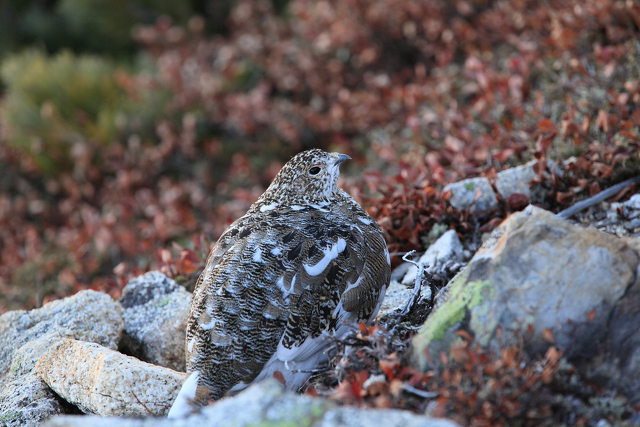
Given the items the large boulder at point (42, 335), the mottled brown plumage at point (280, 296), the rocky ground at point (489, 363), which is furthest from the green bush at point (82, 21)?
the rocky ground at point (489, 363)

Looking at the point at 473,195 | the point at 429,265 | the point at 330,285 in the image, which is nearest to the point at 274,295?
the point at 330,285

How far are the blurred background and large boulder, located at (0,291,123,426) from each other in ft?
2.29

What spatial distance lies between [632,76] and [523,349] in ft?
10.1

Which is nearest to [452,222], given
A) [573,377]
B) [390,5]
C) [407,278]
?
[407,278]

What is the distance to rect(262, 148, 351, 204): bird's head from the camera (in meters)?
3.52

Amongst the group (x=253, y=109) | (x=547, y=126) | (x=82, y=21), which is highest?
(x=82, y=21)

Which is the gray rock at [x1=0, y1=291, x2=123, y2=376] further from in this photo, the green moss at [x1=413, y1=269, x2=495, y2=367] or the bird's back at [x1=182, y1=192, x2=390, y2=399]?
the green moss at [x1=413, y1=269, x2=495, y2=367]

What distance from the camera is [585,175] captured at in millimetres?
3988

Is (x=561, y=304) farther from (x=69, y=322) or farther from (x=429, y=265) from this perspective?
(x=69, y=322)

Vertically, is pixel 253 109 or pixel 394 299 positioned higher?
pixel 253 109

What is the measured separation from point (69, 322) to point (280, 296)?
1.24 metres

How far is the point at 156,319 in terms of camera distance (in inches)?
145

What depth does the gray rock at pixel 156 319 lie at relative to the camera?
3570mm

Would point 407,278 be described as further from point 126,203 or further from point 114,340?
point 126,203
